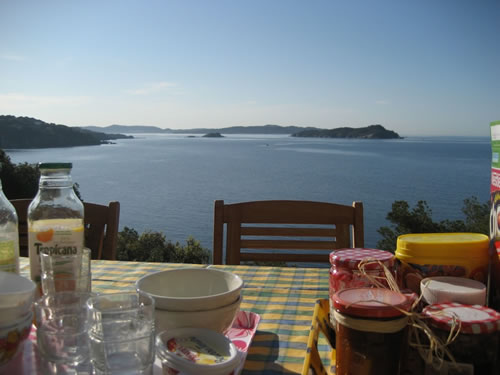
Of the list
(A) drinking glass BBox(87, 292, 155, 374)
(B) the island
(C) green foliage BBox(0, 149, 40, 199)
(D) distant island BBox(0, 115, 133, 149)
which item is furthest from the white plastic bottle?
(B) the island

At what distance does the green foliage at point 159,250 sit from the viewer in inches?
165

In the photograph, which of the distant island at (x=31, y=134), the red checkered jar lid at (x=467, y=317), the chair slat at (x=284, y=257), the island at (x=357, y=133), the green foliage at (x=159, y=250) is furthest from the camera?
the island at (x=357, y=133)

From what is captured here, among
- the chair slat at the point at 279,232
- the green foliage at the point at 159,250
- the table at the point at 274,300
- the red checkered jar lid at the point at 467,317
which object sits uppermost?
the red checkered jar lid at the point at 467,317

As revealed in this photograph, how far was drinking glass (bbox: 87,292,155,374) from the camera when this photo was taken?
421 mm

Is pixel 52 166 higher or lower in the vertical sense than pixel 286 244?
higher

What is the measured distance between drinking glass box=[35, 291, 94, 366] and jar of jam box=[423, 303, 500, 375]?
1.21ft

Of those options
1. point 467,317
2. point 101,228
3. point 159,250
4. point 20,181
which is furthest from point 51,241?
point 20,181

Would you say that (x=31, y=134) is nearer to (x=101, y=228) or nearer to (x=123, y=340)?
(x=101, y=228)

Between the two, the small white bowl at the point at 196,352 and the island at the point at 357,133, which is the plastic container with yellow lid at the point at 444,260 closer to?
the small white bowl at the point at 196,352

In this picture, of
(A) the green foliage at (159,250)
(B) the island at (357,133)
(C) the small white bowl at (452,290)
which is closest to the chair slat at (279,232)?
(C) the small white bowl at (452,290)

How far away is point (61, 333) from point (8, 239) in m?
0.19

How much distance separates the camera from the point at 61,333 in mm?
491

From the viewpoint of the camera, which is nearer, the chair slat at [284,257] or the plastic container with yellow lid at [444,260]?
the plastic container with yellow lid at [444,260]

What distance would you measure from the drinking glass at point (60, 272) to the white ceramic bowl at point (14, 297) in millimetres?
40
